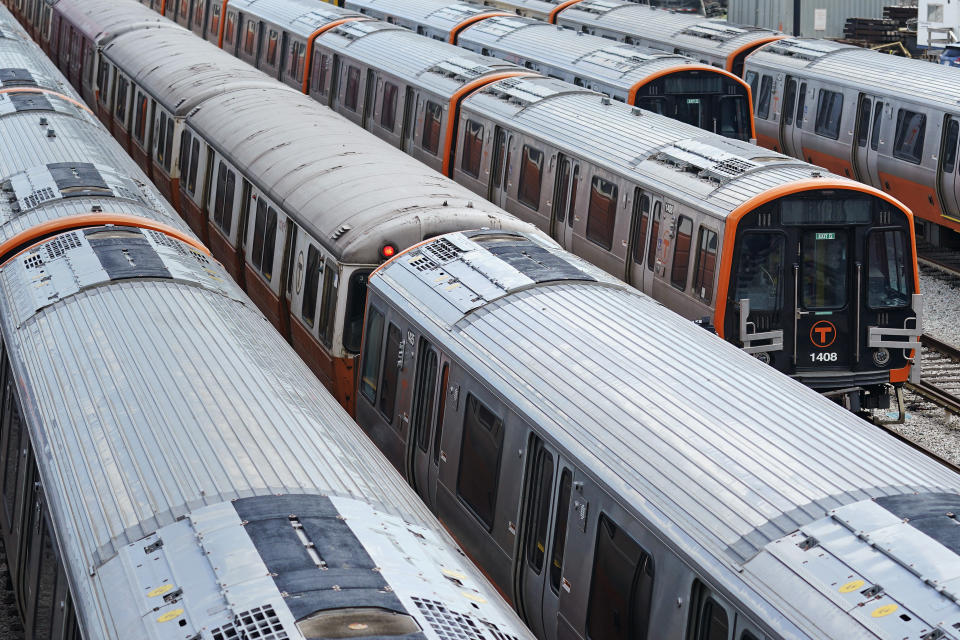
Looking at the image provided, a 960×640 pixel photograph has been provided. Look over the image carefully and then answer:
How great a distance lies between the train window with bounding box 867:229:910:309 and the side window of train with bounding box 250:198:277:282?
611cm

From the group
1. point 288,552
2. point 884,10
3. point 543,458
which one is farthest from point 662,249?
point 884,10

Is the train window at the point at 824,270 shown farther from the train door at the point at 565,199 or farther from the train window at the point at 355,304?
the train window at the point at 355,304

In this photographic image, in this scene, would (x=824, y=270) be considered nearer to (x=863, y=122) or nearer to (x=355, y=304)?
(x=355, y=304)

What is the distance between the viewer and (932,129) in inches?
711

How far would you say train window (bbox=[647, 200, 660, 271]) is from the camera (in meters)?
12.1

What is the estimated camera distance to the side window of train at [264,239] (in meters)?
12.0

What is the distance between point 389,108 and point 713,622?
584 inches

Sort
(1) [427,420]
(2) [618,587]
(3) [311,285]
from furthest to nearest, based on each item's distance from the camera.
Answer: (3) [311,285], (1) [427,420], (2) [618,587]

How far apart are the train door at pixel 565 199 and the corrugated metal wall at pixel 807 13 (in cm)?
2384

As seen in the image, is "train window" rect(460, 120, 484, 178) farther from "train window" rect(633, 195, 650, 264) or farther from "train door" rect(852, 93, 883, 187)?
"train door" rect(852, 93, 883, 187)

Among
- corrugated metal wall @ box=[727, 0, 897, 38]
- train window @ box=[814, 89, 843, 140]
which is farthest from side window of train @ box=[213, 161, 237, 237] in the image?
corrugated metal wall @ box=[727, 0, 897, 38]

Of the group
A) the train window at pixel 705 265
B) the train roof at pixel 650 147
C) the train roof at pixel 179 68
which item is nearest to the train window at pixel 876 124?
the train roof at pixel 650 147

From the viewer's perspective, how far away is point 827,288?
11258 millimetres


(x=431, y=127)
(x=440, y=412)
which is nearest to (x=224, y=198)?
(x=431, y=127)
